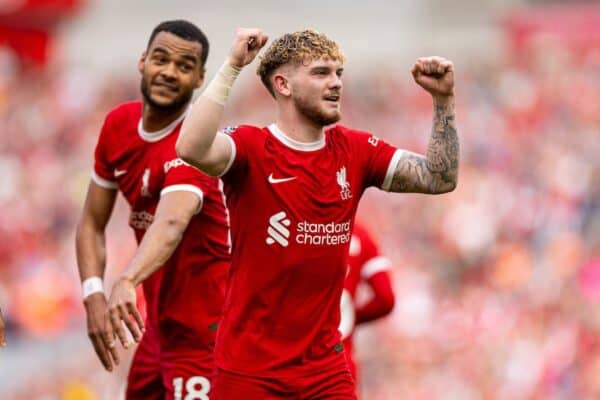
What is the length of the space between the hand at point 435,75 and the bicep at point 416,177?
1.16 feet

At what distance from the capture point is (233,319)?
701 cm

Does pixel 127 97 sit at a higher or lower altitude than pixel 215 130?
lower

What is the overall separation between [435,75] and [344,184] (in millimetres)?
694

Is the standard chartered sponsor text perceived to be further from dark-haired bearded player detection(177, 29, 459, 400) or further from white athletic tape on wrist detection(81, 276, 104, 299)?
white athletic tape on wrist detection(81, 276, 104, 299)

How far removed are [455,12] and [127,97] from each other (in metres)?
9.96

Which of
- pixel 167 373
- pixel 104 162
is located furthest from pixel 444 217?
pixel 167 373

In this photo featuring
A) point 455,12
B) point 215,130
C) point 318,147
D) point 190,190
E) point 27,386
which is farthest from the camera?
point 455,12

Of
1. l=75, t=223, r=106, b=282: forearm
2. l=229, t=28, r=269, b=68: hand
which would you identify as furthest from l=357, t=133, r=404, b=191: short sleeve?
l=75, t=223, r=106, b=282: forearm

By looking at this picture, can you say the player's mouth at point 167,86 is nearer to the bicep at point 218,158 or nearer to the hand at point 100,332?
the bicep at point 218,158

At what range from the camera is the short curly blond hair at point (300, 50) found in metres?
7.00

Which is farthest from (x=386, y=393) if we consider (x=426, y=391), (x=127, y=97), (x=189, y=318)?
(x=127, y=97)

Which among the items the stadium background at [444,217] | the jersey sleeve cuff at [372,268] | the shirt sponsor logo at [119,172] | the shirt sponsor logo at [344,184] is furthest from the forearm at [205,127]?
the stadium background at [444,217]

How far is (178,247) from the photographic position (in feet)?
25.8

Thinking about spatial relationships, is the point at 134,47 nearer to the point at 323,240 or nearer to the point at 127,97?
the point at 127,97
